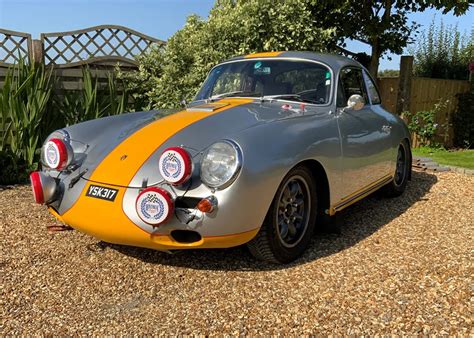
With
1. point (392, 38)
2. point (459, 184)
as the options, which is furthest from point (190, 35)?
point (459, 184)

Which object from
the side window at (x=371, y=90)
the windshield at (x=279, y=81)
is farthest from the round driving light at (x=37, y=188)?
the side window at (x=371, y=90)

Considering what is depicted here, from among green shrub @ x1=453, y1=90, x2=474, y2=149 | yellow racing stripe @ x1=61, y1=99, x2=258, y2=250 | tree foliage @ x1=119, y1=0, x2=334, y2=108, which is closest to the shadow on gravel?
yellow racing stripe @ x1=61, y1=99, x2=258, y2=250

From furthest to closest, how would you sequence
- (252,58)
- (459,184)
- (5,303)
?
(459,184)
(252,58)
(5,303)

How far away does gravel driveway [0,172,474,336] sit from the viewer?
2.43 meters

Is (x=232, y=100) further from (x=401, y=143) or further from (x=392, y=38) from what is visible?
(x=392, y=38)

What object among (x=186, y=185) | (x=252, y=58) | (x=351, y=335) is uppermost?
(x=252, y=58)

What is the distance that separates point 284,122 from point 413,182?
347cm

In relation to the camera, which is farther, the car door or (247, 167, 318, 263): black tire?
the car door

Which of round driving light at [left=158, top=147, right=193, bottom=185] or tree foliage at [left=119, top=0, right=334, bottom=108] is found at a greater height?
tree foliage at [left=119, top=0, right=334, bottom=108]

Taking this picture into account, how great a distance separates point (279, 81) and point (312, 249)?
1485 mm

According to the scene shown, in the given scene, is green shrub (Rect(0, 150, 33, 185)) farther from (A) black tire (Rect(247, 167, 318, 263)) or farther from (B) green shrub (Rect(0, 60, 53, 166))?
(A) black tire (Rect(247, 167, 318, 263))

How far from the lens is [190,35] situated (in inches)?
317

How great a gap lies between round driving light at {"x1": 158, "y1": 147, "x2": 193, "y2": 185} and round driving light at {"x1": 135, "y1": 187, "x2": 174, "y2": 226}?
0.10 m

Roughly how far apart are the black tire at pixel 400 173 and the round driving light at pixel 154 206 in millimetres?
3181
